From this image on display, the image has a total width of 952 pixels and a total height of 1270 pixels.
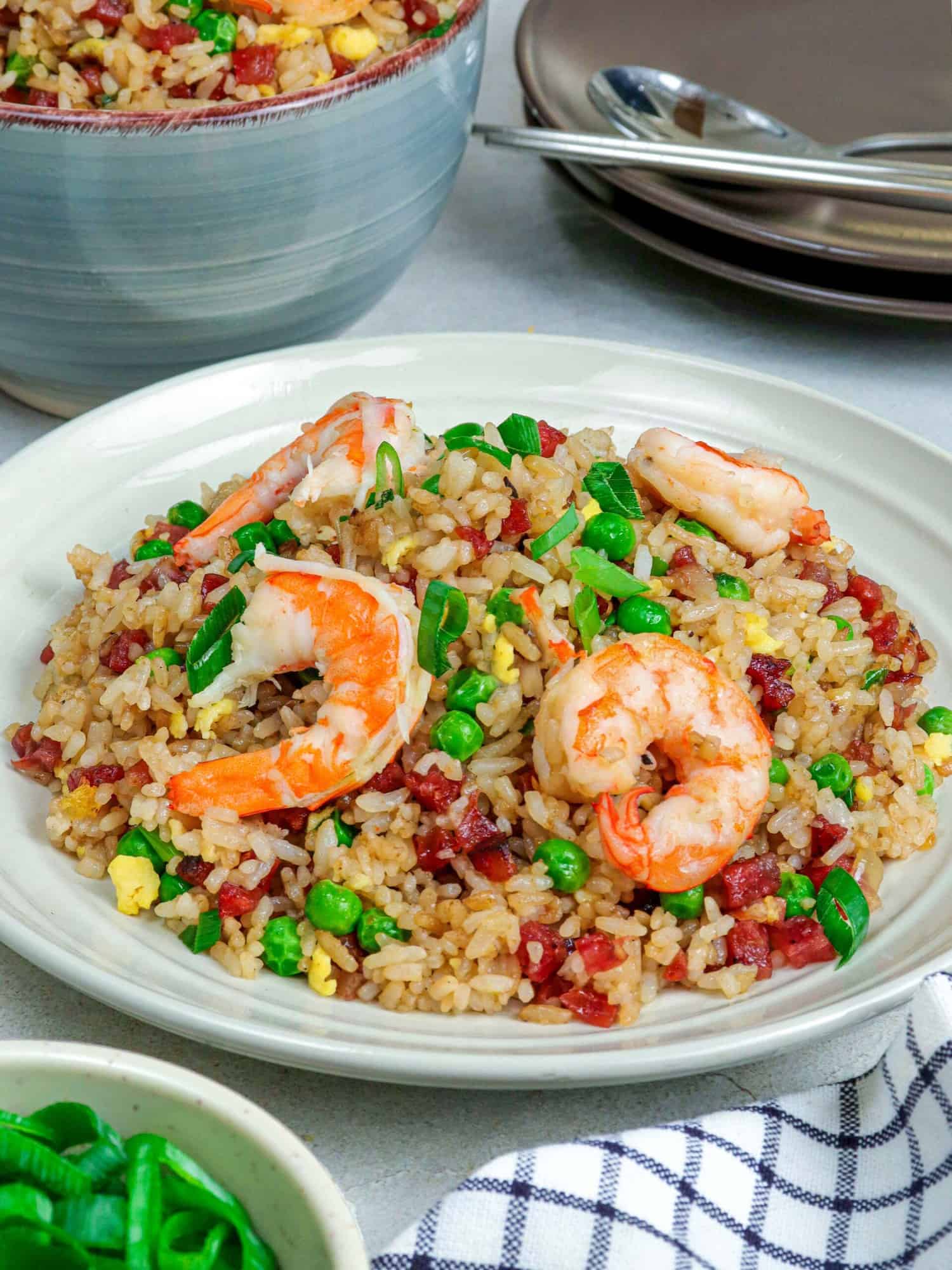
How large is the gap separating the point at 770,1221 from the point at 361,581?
4.56ft

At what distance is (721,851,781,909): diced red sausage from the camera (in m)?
2.83

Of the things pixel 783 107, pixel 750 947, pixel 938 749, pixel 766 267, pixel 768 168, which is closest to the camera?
pixel 750 947

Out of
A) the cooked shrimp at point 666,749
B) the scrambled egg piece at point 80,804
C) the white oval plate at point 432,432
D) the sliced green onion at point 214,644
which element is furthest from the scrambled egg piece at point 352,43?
the scrambled egg piece at point 80,804

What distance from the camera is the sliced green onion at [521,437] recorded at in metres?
3.33

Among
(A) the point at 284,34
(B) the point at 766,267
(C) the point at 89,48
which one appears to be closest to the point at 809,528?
(B) the point at 766,267

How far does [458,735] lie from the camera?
2867mm

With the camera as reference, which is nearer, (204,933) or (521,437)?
(204,933)

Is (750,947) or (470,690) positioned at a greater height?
(470,690)

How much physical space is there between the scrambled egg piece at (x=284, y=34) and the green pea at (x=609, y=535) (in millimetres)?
1643

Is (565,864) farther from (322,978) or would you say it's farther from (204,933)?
(204,933)

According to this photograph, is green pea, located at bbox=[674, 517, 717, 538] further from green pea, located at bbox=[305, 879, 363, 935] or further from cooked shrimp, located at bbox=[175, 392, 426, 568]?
green pea, located at bbox=[305, 879, 363, 935]

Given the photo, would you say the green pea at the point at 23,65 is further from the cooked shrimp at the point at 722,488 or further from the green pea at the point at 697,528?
the green pea at the point at 697,528

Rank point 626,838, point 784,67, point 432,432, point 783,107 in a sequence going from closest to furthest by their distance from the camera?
1. point 626,838
2. point 432,432
3. point 783,107
4. point 784,67

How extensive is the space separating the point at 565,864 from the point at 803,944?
474 millimetres
